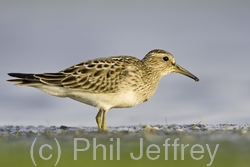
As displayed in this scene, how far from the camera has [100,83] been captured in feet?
47.6

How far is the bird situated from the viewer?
47.1ft

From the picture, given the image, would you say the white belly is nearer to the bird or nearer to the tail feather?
the bird

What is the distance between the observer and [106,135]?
12812 mm

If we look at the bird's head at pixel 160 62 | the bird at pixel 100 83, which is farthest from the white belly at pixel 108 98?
the bird's head at pixel 160 62

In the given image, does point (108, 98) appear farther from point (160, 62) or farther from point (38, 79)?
point (160, 62)

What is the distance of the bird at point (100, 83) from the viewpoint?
47.1 feet

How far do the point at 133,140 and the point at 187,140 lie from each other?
3.18 ft

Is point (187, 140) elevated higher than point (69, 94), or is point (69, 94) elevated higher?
point (69, 94)

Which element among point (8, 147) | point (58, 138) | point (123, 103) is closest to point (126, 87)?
point (123, 103)

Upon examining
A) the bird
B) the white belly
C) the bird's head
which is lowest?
the white belly

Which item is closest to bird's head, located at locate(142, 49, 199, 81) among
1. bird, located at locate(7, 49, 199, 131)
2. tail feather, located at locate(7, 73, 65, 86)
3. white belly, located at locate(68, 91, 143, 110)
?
bird, located at locate(7, 49, 199, 131)

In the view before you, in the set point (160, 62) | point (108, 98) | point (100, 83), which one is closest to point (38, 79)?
point (100, 83)

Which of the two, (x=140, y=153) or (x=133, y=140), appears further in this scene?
(x=133, y=140)

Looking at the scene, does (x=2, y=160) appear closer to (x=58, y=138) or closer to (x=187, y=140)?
(x=58, y=138)
